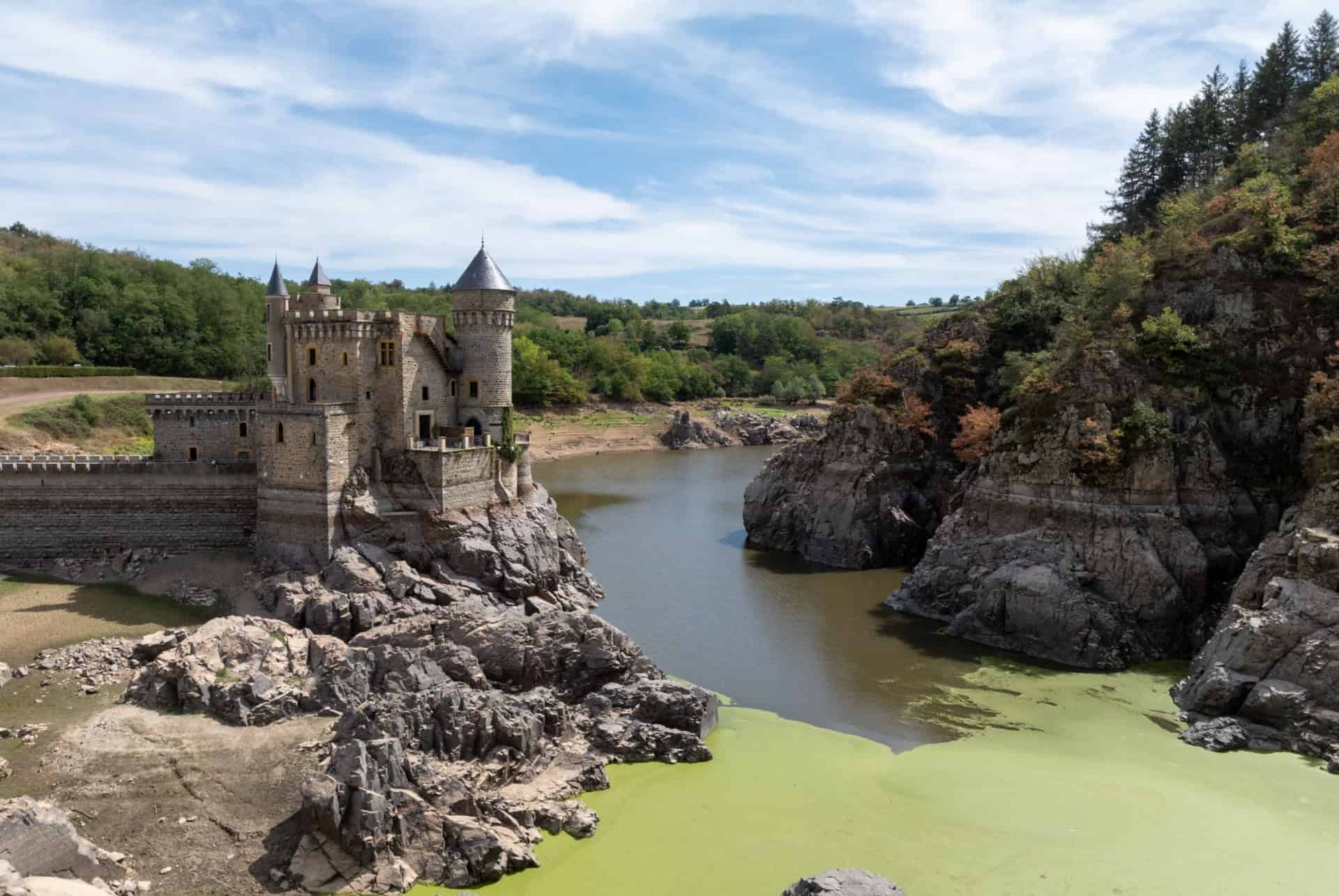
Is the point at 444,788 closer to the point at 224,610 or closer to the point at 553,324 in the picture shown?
the point at 224,610

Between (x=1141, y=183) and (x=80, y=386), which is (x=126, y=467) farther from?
(x=1141, y=183)

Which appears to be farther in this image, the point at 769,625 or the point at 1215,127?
the point at 1215,127

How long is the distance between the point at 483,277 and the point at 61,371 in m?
35.9

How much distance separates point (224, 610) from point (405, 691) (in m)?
11.6

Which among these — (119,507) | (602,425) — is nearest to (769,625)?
(119,507)

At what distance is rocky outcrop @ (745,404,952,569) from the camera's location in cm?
4647

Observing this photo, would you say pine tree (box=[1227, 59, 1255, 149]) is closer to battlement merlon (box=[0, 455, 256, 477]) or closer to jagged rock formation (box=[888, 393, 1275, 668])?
jagged rock formation (box=[888, 393, 1275, 668])

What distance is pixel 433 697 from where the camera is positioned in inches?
895

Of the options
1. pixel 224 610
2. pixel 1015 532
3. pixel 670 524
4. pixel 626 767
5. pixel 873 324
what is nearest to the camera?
pixel 626 767

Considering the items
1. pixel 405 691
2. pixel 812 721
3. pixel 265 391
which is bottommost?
pixel 812 721

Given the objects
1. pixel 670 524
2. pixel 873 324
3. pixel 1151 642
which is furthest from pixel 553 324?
pixel 1151 642

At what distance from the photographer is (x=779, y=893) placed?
18062 mm

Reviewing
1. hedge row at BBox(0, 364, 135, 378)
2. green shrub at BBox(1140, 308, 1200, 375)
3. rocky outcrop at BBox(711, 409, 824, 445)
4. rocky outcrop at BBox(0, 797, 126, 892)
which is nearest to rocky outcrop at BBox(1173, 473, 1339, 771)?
green shrub at BBox(1140, 308, 1200, 375)

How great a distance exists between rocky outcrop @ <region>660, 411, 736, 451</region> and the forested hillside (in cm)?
1067
